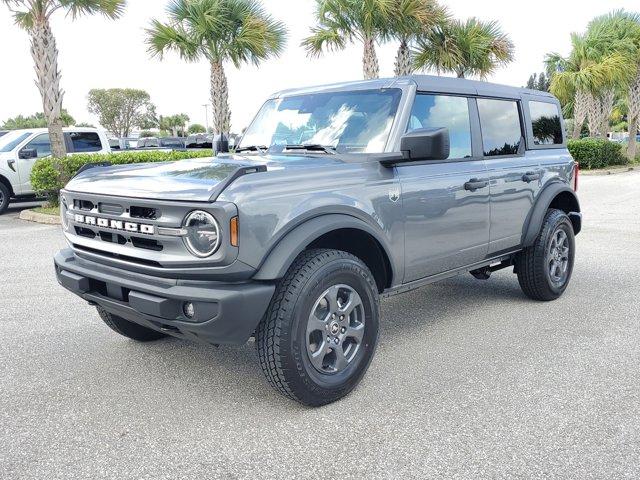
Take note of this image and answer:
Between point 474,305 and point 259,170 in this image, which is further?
point 474,305

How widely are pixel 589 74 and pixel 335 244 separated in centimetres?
2645

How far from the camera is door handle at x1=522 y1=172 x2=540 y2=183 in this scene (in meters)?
4.82

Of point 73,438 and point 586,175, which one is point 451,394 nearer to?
point 73,438

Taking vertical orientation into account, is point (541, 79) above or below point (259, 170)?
above

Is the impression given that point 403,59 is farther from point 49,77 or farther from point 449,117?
point 449,117

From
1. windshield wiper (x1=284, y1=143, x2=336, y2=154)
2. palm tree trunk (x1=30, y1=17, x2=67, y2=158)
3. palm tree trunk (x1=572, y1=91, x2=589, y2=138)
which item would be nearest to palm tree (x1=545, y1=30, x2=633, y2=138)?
palm tree trunk (x1=572, y1=91, x2=589, y2=138)

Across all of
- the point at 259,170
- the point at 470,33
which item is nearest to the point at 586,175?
the point at 470,33

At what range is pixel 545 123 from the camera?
5402mm

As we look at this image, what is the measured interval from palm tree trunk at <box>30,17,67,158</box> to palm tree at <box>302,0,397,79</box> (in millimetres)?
7167

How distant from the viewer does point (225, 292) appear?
2770 mm

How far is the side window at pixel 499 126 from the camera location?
456 cm

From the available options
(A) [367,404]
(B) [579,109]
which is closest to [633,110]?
(B) [579,109]

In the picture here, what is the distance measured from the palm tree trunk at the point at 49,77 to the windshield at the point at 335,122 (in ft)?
30.2

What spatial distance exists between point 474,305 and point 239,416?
2831 mm
